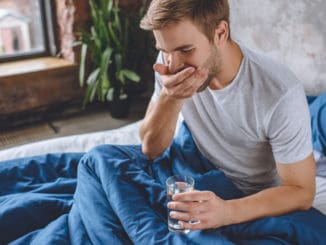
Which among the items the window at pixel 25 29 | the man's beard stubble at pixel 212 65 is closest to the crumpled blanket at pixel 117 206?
the man's beard stubble at pixel 212 65

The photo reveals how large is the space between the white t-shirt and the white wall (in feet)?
2.15

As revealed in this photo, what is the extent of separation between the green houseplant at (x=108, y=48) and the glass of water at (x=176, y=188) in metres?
1.61

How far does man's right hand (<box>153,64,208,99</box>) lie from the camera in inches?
43.5

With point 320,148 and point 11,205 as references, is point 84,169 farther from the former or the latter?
point 320,148

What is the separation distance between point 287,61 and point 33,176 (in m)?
1.24

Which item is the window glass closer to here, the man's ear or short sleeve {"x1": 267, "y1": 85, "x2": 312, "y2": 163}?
the man's ear

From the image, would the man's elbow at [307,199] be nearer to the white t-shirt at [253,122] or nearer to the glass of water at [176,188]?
the white t-shirt at [253,122]

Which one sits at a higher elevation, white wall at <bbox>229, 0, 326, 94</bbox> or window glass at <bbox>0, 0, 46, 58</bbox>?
white wall at <bbox>229, 0, 326, 94</bbox>

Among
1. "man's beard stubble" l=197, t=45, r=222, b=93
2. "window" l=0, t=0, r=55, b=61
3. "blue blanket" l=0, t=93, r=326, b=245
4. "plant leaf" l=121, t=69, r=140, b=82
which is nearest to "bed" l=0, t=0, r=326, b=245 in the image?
"blue blanket" l=0, t=93, r=326, b=245

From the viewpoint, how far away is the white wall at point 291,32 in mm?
1707

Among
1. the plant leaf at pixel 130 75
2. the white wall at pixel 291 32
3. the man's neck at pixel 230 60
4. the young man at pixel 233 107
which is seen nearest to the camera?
the young man at pixel 233 107

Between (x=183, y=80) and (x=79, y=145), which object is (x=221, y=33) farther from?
(x=79, y=145)

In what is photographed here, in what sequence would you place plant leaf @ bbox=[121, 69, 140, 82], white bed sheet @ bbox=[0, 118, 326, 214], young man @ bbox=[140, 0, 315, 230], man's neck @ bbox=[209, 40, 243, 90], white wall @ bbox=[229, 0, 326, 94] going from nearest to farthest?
young man @ bbox=[140, 0, 315, 230], man's neck @ bbox=[209, 40, 243, 90], white bed sheet @ bbox=[0, 118, 326, 214], white wall @ bbox=[229, 0, 326, 94], plant leaf @ bbox=[121, 69, 140, 82]

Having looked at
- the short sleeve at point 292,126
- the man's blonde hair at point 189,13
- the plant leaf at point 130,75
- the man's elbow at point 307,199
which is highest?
the man's blonde hair at point 189,13
